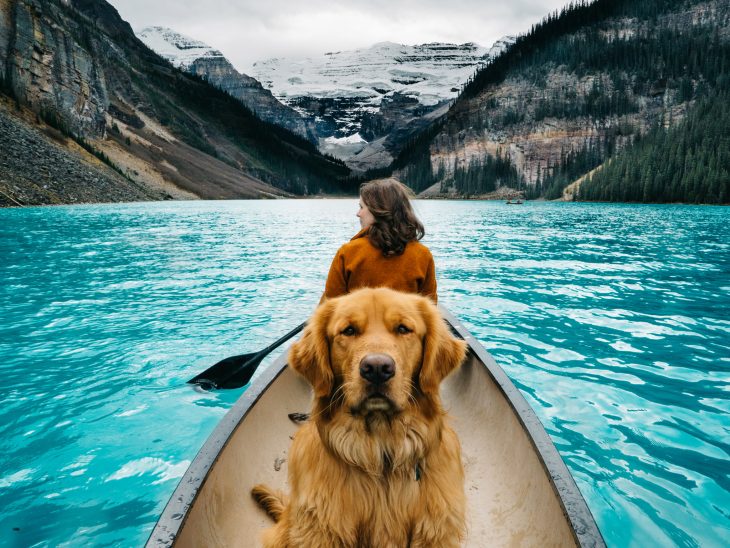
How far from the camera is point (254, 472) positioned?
12.5 ft

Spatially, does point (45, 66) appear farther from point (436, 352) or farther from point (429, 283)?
point (436, 352)

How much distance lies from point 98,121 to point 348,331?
104388 millimetres

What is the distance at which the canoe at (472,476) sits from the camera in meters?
2.65

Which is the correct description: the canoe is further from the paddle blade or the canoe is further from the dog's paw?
the paddle blade

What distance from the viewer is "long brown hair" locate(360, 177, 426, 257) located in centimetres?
412

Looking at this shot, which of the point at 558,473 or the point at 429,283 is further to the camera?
the point at 429,283

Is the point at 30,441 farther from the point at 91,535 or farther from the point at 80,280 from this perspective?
the point at 80,280

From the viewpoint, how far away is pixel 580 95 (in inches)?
5832

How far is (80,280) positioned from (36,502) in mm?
12561

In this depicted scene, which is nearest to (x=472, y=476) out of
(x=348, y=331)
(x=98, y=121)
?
(x=348, y=331)

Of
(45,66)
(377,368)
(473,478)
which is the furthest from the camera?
(45,66)

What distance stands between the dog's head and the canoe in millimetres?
1044

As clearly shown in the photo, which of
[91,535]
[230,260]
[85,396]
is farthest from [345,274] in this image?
[230,260]

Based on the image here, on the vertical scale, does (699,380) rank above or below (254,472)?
below
